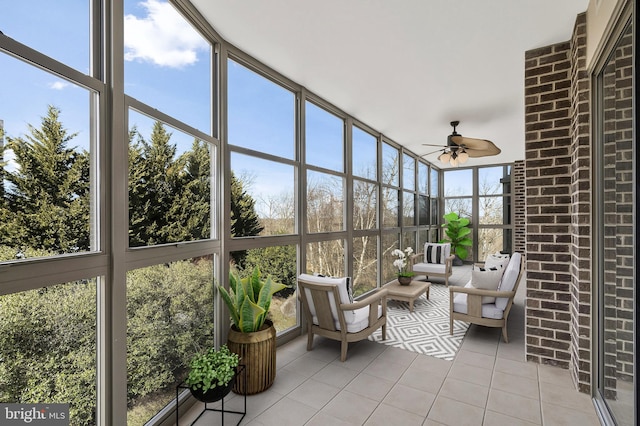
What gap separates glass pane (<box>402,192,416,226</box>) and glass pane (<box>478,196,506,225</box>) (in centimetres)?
294

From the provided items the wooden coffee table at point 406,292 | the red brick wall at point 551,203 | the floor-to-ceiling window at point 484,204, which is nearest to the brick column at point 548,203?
the red brick wall at point 551,203

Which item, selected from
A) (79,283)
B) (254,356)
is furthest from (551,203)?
(79,283)

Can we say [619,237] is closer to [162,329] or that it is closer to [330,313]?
[330,313]

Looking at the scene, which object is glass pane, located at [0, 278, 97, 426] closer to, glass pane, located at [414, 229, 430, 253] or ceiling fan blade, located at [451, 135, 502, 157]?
ceiling fan blade, located at [451, 135, 502, 157]

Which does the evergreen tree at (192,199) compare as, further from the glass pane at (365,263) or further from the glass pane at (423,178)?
the glass pane at (423,178)

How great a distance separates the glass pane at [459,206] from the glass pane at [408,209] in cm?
267

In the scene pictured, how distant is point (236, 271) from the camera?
2.87 metres

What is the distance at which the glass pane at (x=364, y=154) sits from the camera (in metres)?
5.05

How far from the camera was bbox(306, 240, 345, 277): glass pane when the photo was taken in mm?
3966

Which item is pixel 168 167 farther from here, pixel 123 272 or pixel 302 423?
pixel 302 423

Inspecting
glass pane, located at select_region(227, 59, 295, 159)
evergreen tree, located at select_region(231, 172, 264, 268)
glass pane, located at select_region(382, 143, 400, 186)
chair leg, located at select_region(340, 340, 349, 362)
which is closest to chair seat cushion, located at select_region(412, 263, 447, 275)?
glass pane, located at select_region(382, 143, 400, 186)

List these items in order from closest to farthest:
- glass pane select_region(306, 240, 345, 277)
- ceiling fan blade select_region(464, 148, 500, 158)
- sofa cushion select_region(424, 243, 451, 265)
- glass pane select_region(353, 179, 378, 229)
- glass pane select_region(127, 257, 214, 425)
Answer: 1. glass pane select_region(127, 257, 214, 425)
2. glass pane select_region(306, 240, 345, 277)
3. ceiling fan blade select_region(464, 148, 500, 158)
4. glass pane select_region(353, 179, 378, 229)
5. sofa cushion select_region(424, 243, 451, 265)

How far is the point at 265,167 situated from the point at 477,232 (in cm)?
799

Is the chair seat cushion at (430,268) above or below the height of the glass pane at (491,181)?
below
